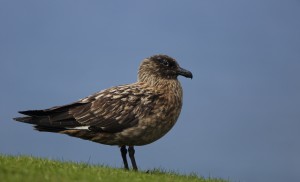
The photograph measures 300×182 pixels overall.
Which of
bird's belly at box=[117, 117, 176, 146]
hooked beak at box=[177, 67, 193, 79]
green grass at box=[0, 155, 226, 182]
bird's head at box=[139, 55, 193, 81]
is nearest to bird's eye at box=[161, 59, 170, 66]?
bird's head at box=[139, 55, 193, 81]

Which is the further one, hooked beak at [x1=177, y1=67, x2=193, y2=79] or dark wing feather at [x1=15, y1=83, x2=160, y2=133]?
hooked beak at [x1=177, y1=67, x2=193, y2=79]

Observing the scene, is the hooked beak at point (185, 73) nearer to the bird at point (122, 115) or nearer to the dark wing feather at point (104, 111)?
the bird at point (122, 115)

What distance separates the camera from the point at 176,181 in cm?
935

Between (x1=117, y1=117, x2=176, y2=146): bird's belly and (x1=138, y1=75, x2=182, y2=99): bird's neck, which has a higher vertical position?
(x1=138, y1=75, x2=182, y2=99): bird's neck

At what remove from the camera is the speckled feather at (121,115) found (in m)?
10.3

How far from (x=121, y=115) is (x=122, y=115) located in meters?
0.02

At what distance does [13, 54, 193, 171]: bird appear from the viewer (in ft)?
33.7

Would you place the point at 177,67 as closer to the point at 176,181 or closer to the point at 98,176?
the point at 176,181

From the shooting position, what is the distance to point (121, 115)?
10398 millimetres

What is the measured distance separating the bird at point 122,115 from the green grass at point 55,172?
702 mm

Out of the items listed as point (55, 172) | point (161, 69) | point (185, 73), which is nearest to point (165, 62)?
point (161, 69)

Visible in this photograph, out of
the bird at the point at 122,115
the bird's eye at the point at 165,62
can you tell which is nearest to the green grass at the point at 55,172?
the bird at the point at 122,115

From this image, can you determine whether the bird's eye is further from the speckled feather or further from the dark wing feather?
the dark wing feather

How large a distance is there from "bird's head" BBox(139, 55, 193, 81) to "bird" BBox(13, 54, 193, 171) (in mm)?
130
